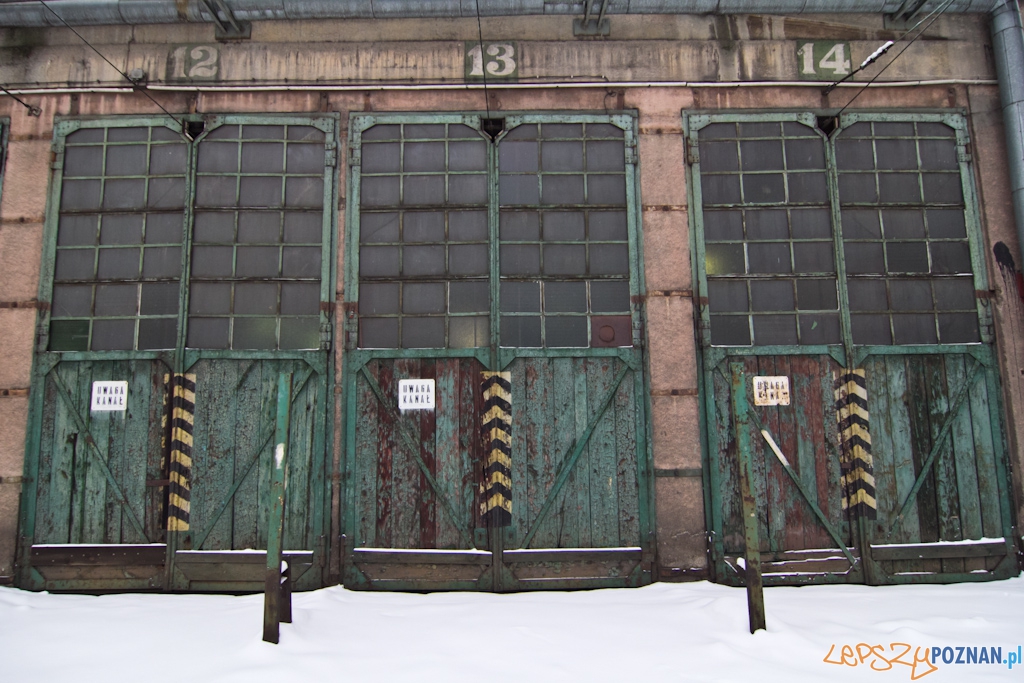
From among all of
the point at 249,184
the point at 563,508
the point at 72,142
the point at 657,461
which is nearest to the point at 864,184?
the point at 657,461

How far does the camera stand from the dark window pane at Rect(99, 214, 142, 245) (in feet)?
21.5

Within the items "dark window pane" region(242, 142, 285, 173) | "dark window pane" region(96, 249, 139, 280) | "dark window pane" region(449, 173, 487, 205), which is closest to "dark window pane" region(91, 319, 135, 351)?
"dark window pane" region(96, 249, 139, 280)

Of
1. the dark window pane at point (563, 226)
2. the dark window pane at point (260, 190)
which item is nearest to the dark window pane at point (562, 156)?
the dark window pane at point (563, 226)

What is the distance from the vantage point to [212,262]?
650cm

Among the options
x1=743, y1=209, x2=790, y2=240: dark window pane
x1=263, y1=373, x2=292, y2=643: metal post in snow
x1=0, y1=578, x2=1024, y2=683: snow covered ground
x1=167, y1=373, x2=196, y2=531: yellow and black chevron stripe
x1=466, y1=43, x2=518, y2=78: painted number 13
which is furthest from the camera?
x1=466, y1=43, x2=518, y2=78: painted number 13

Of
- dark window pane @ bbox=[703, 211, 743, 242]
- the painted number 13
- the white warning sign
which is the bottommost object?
the white warning sign

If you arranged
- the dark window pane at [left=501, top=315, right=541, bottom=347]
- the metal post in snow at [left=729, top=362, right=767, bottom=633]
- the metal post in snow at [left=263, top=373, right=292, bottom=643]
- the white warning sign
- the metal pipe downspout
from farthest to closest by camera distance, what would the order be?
the metal pipe downspout, the dark window pane at [left=501, top=315, right=541, bottom=347], the white warning sign, the metal post in snow at [left=729, top=362, right=767, bottom=633], the metal post in snow at [left=263, top=373, right=292, bottom=643]

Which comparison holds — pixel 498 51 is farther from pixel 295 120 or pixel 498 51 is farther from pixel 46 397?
pixel 46 397

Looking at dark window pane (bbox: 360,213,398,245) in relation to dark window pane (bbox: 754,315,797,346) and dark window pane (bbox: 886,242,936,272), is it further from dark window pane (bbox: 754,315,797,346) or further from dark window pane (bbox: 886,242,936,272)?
dark window pane (bbox: 886,242,936,272)

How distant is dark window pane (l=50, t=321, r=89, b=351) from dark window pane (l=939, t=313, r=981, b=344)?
8760mm

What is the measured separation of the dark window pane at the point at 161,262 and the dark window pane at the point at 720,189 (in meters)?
5.51

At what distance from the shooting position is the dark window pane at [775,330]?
6430mm

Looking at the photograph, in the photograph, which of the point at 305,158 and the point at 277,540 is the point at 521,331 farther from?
the point at 277,540

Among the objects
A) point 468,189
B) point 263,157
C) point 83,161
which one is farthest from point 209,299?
point 468,189
